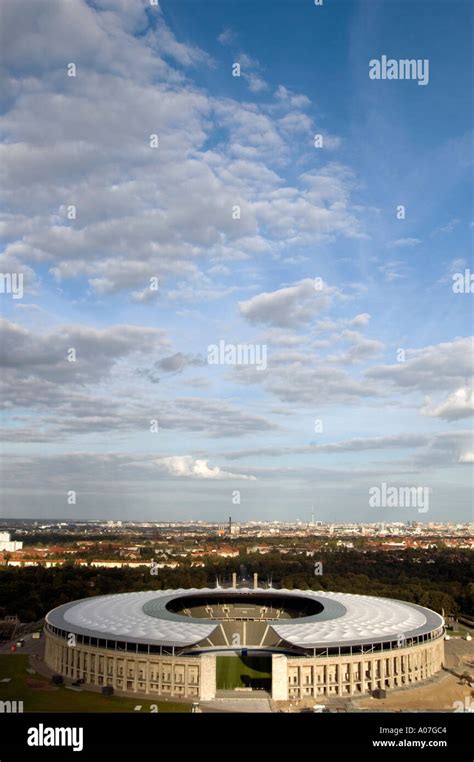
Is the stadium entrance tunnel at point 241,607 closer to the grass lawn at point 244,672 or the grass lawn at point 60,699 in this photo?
the grass lawn at point 244,672

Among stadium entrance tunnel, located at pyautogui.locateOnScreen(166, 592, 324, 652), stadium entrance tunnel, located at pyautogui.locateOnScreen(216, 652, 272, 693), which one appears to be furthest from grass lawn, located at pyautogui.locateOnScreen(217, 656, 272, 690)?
stadium entrance tunnel, located at pyautogui.locateOnScreen(166, 592, 324, 652)

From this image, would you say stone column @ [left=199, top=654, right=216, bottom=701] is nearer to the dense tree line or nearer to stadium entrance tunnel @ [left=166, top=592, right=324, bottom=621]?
stadium entrance tunnel @ [left=166, top=592, right=324, bottom=621]

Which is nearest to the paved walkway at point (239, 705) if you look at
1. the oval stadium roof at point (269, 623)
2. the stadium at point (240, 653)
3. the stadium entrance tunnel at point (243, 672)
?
the stadium at point (240, 653)

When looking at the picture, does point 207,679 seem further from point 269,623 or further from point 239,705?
point 269,623
